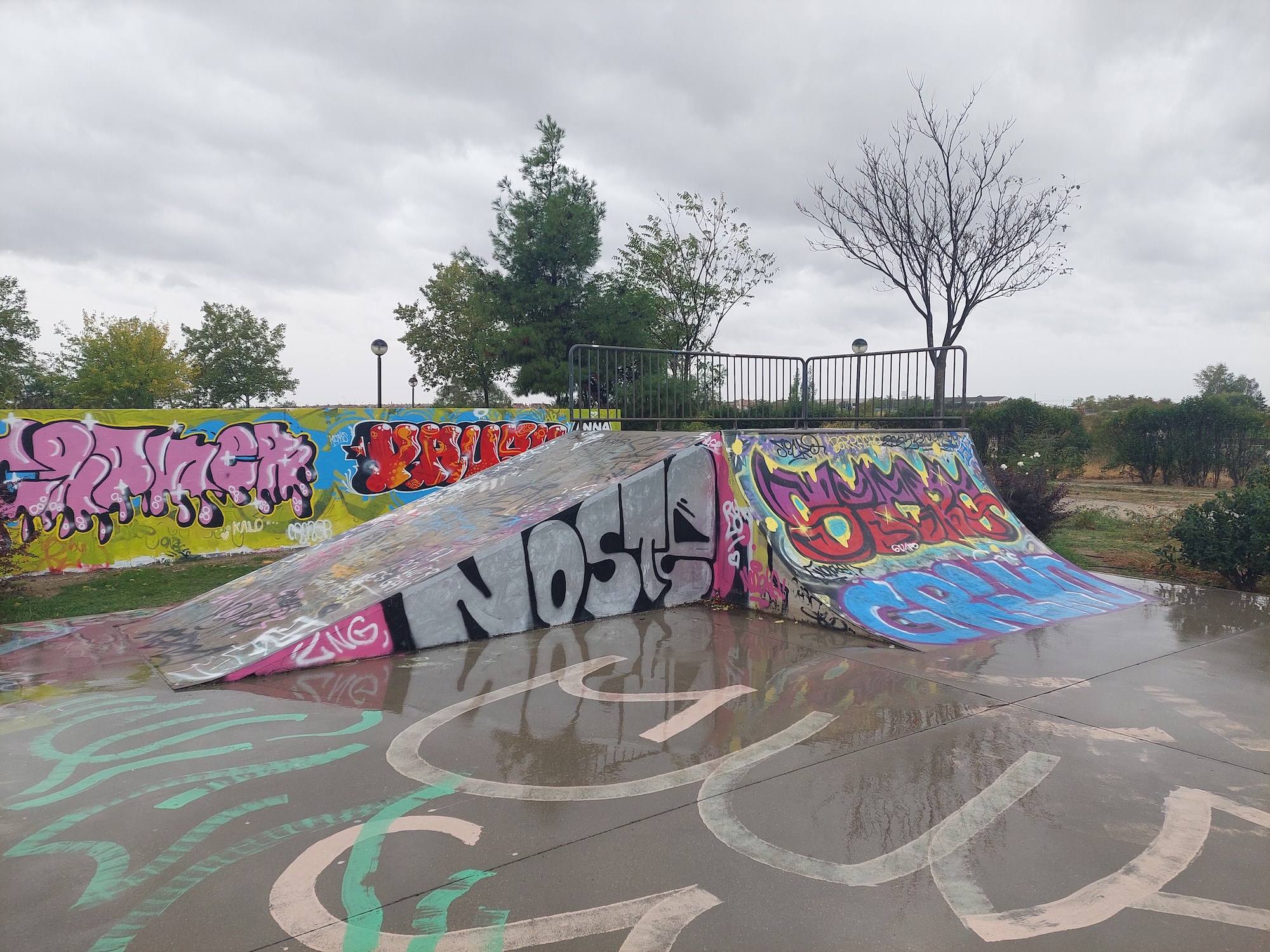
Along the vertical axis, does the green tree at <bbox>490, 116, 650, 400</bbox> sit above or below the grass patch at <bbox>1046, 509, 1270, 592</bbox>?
above

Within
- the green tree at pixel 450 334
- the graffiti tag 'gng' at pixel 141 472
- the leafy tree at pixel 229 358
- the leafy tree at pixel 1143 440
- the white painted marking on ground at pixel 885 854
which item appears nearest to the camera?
the white painted marking on ground at pixel 885 854

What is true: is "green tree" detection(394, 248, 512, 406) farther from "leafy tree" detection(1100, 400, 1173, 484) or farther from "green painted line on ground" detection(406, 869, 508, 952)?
"green painted line on ground" detection(406, 869, 508, 952)

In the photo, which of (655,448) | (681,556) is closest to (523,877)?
(681,556)

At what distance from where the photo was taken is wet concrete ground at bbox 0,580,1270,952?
272cm

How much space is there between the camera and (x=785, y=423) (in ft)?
38.9

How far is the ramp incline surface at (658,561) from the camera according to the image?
643 centimetres

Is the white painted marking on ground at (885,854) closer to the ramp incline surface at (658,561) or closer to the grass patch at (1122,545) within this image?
the ramp incline surface at (658,561)

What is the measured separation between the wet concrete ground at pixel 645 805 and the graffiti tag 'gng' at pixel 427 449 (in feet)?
25.3

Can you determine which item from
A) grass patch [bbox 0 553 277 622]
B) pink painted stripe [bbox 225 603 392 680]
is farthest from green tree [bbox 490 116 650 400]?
pink painted stripe [bbox 225 603 392 680]

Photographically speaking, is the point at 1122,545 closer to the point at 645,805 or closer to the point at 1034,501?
the point at 1034,501

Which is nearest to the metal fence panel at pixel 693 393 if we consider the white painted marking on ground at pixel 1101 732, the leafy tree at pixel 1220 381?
the white painted marking on ground at pixel 1101 732

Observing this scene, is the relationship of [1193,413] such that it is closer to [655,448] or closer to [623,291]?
[623,291]

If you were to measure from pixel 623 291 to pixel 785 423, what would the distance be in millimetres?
17024

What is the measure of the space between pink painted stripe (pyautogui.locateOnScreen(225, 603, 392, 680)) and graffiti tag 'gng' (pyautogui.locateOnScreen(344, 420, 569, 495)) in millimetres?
7824
